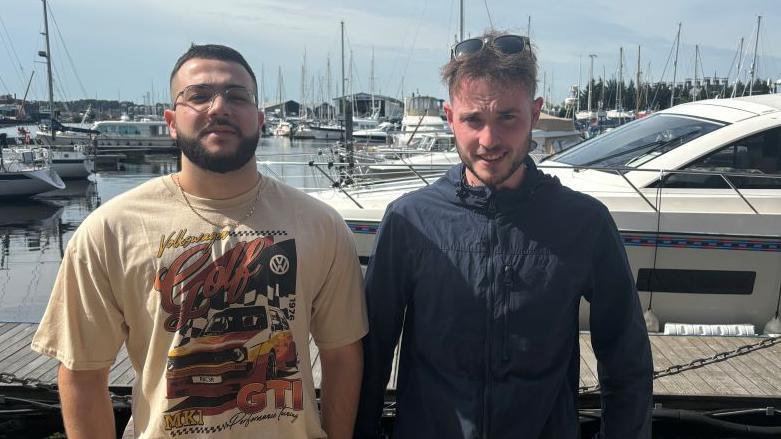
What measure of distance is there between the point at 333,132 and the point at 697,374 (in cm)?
6412

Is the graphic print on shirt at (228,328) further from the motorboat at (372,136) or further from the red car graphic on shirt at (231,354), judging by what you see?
the motorboat at (372,136)

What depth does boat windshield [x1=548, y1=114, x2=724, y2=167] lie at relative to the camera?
5992 mm

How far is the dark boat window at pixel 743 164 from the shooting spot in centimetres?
569

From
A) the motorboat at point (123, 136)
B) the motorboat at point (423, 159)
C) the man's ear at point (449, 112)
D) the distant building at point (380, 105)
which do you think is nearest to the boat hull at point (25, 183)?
the motorboat at point (423, 159)

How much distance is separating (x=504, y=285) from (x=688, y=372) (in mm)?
3021

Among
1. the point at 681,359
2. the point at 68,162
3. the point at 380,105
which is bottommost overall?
the point at 68,162

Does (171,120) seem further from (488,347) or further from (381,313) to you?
(488,347)

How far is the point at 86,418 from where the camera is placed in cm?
195

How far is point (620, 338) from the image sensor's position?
6.84 feet

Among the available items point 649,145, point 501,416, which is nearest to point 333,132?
point 649,145

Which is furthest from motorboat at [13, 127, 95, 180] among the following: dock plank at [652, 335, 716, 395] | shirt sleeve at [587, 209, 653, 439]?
shirt sleeve at [587, 209, 653, 439]

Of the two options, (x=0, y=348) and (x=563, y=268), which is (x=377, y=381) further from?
(x=0, y=348)

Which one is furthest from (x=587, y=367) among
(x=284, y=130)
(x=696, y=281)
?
(x=284, y=130)

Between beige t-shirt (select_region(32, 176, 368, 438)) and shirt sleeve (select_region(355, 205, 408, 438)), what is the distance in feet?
0.76
